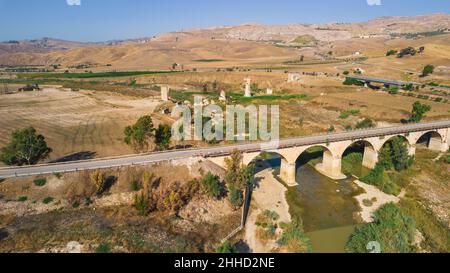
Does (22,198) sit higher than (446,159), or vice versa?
(22,198)

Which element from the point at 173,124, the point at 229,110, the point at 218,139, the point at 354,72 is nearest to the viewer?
the point at 218,139

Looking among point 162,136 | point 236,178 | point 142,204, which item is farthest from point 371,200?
point 162,136

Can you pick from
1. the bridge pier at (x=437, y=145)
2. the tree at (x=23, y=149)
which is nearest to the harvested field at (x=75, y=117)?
the tree at (x=23, y=149)

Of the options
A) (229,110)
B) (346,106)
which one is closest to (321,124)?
(346,106)

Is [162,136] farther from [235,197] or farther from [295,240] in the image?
[295,240]

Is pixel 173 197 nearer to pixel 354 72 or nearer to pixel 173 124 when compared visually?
pixel 173 124

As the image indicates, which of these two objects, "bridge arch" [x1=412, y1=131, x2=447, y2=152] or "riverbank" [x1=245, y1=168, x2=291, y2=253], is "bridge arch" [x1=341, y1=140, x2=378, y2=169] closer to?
"bridge arch" [x1=412, y1=131, x2=447, y2=152]

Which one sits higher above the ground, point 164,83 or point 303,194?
point 164,83

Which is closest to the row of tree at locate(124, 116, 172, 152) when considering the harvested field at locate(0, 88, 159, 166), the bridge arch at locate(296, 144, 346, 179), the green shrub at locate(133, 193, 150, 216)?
the harvested field at locate(0, 88, 159, 166)
